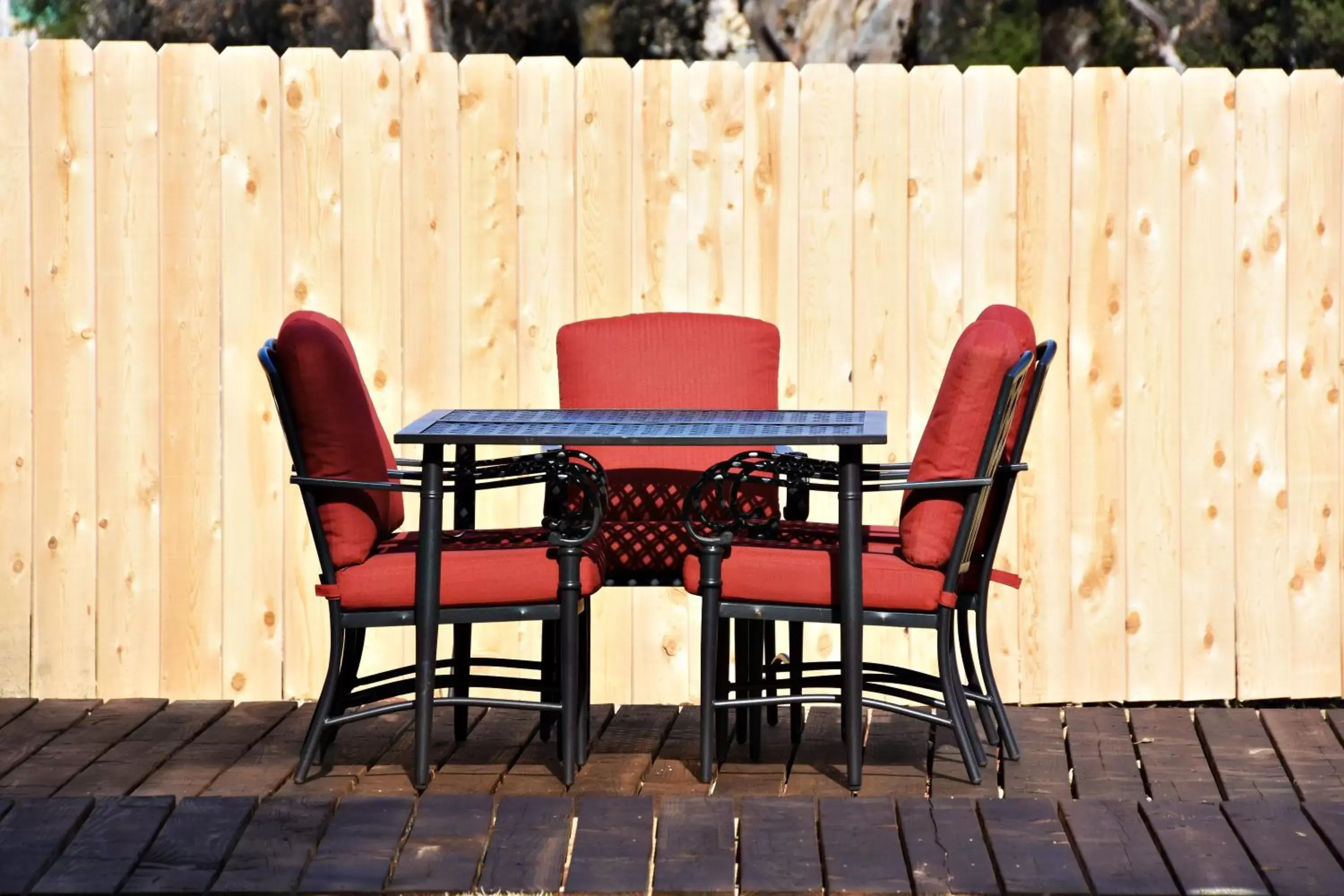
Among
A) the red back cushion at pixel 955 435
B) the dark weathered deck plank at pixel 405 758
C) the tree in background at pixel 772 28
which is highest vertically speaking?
the tree in background at pixel 772 28

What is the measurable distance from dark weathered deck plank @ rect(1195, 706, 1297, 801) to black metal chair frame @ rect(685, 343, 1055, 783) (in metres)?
0.53

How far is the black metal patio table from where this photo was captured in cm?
392

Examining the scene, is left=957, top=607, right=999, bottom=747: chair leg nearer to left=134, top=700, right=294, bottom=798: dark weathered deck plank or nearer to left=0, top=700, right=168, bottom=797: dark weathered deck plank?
left=134, top=700, right=294, bottom=798: dark weathered deck plank

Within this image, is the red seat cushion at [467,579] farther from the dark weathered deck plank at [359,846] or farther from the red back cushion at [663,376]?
the red back cushion at [663,376]

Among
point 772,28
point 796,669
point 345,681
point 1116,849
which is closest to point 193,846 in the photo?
point 345,681

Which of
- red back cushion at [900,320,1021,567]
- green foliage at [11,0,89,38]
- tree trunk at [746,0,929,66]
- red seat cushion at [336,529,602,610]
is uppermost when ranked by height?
green foliage at [11,0,89,38]

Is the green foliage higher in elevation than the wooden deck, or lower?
higher

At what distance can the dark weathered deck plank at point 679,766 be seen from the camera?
4.04 m

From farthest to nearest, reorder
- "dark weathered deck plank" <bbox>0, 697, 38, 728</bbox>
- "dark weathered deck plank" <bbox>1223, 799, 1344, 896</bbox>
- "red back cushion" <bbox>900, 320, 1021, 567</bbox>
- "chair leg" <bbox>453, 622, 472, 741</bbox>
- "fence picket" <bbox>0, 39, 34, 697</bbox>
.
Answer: "fence picket" <bbox>0, 39, 34, 697</bbox> → "dark weathered deck plank" <bbox>0, 697, 38, 728</bbox> → "chair leg" <bbox>453, 622, 472, 741</bbox> → "red back cushion" <bbox>900, 320, 1021, 567</bbox> → "dark weathered deck plank" <bbox>1223, 799, 1344, 896</bbox>

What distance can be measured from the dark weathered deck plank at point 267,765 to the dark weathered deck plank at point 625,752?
681 millimetres

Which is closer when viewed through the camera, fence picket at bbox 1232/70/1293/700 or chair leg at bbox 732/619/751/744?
chair leg at bbox 732/619/751/744

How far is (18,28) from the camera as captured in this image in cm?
2058

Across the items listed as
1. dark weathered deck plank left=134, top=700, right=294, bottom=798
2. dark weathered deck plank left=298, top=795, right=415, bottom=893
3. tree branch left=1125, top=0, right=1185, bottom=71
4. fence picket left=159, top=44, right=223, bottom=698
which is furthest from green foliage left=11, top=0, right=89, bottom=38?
dark weathered deck plank left=298, top=795, right=415, bottom=893

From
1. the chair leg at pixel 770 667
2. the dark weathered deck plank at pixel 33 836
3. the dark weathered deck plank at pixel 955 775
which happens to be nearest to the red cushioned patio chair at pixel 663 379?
the chair leg at pixel 770 667
